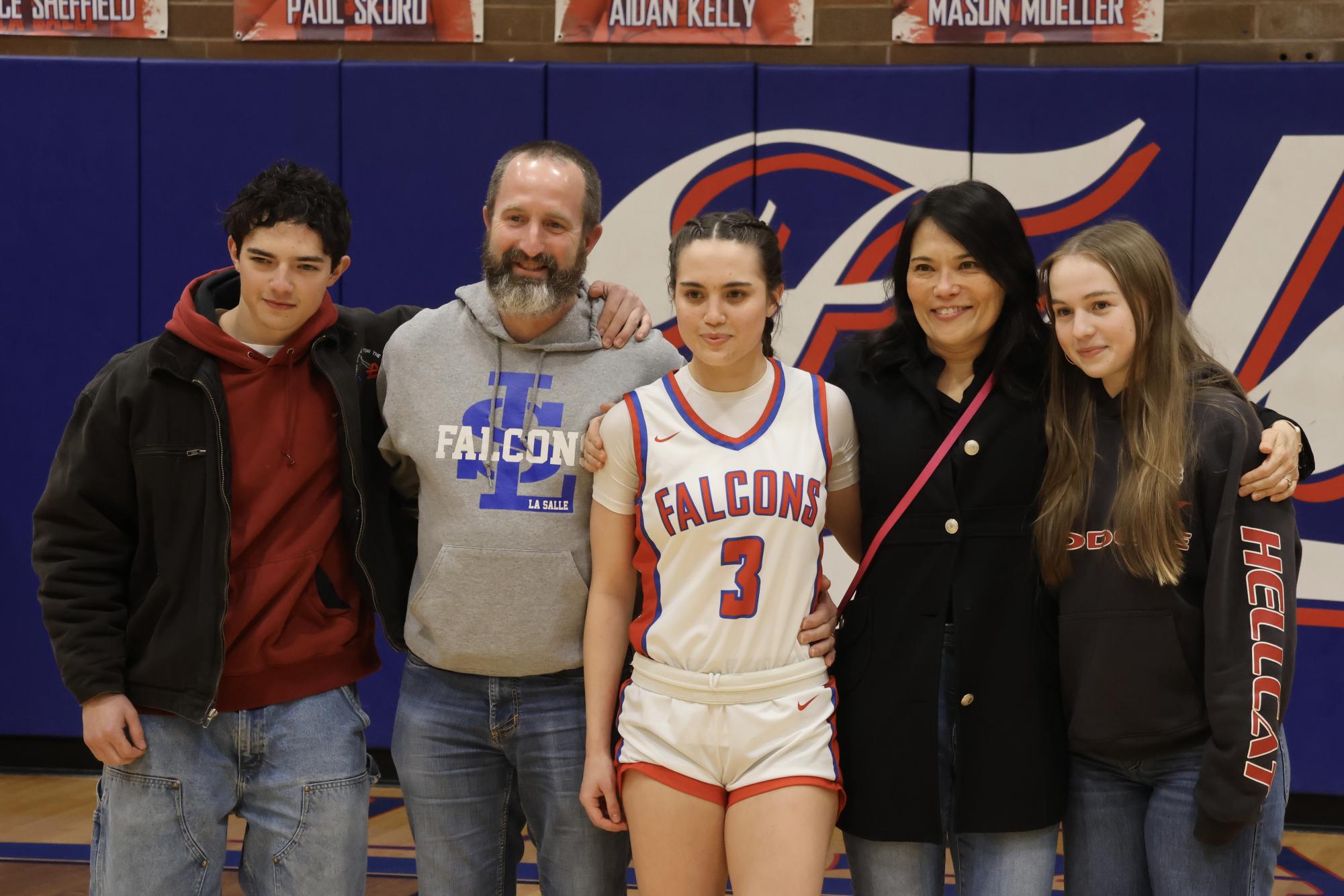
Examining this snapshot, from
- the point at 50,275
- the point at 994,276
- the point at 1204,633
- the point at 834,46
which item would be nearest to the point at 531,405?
the point at 994,276

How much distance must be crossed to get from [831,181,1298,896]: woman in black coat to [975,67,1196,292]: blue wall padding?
2.55 metres

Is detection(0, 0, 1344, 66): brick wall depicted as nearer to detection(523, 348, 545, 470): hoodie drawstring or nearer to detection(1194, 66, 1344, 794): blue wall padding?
detection(1194, 66, 1344, 794): blue wall padding

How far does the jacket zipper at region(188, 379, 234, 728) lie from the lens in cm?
223

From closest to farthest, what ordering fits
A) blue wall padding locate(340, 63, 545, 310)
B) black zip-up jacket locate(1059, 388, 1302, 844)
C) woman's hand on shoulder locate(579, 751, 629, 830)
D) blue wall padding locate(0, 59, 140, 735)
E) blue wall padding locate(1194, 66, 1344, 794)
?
black zip-up jacket locate(1059, 388, 1302, 844) → woman's hand on shoulder locate(579, 751, 629, 830) → blue wall padding locate(1194, 66, 1344, 794) → blue wall padding locate(340, 63, 545, 310) → blue wall padding locate(0, 59, 140, 735)

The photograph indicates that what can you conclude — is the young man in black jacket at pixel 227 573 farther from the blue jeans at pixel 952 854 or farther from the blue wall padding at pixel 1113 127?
the blue wall padding at pixel 1113 127

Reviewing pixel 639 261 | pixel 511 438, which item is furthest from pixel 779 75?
pixel 511 438

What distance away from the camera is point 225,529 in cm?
225

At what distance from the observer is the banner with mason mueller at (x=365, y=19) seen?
490 cm

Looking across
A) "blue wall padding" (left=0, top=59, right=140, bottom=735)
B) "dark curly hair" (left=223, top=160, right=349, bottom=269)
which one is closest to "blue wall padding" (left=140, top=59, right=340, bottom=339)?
"blue wall padding" (left=0, top=59, right=140, bottom=735)

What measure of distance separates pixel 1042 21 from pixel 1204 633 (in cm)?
332

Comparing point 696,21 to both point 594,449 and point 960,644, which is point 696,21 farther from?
point 960,644

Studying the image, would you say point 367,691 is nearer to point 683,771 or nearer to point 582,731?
point 582,731

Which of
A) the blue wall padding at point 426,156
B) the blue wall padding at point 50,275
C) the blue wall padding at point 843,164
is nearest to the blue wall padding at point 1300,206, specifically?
the blue wall padding at point 843,164

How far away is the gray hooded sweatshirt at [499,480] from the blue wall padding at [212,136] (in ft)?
8.63
